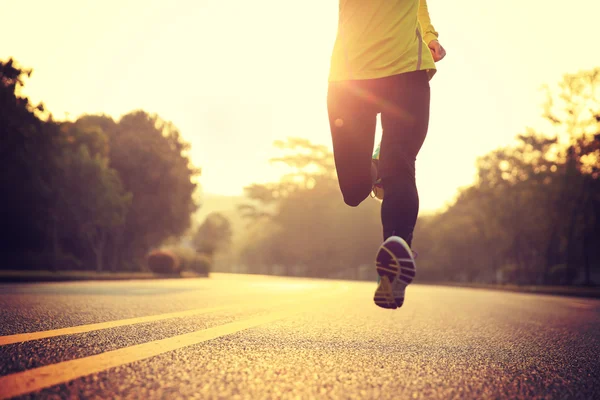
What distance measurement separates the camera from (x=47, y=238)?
30.8 metres

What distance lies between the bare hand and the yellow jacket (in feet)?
0.48

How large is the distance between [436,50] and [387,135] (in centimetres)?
77

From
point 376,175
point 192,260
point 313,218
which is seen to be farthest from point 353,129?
point 313,218

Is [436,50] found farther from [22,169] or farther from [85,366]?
[22,169]

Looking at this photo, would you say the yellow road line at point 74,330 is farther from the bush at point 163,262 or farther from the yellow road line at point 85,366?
the bush at point 163,262

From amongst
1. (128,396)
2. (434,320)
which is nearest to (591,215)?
(434,320)

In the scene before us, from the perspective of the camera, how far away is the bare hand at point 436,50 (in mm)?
3529

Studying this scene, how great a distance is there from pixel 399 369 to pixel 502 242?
159 feet

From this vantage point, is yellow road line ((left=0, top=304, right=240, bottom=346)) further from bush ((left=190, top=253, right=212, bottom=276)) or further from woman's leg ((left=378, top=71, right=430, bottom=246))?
bush ((left=190, top=253, right=212, bottom=276))

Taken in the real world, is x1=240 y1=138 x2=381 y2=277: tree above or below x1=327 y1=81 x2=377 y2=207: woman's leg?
above

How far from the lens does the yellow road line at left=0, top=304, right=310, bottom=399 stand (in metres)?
1.64

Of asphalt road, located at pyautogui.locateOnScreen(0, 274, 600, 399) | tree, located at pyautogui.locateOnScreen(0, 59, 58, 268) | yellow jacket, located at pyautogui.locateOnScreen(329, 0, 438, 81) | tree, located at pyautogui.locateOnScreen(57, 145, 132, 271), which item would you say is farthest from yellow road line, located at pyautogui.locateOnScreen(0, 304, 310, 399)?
tree, located at pyautogui.locateOnScreen(57, 145, 132, 271)

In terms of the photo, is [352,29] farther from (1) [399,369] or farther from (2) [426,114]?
(1) [399,369]

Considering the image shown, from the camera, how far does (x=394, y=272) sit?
2.78 m
